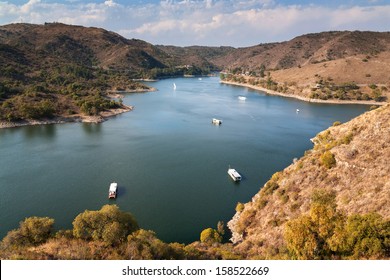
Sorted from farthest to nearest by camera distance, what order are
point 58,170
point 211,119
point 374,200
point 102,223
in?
point 211,119
point 58,170
point 374,200
point 102,223

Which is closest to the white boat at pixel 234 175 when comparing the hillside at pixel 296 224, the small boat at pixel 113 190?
the hillside at pixel 296 224

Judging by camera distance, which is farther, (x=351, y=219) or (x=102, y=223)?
(x=102, y=223)

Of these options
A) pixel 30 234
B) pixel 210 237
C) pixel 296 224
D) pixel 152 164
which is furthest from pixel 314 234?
pixel 152 164

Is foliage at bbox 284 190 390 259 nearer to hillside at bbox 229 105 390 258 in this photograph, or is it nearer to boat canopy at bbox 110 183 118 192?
hillside at bbox 229 105 390 258

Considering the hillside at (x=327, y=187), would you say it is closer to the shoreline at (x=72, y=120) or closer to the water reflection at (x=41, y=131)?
the water reflection at (x=41, y=131)
